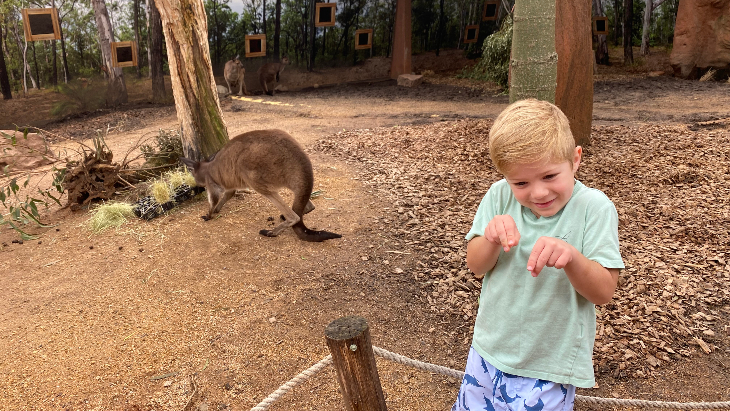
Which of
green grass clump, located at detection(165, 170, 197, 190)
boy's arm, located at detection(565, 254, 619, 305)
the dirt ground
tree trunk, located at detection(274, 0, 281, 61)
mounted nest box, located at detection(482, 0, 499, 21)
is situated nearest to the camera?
boy's arm, located at detection(565, 254, 619, 305)

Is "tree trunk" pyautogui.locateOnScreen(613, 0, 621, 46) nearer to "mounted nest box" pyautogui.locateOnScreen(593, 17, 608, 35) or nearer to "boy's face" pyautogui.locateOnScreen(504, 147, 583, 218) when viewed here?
"mounted nest box" pyautogui.locateOnScreen(593, 17, 608, 35)

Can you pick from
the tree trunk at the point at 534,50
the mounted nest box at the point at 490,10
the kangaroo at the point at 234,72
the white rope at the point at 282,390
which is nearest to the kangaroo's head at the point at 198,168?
the tree trunk at the point at 534,50

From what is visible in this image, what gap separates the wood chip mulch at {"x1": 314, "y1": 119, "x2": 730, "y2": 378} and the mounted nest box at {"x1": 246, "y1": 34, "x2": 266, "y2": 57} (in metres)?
7.60

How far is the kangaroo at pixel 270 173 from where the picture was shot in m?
4.62

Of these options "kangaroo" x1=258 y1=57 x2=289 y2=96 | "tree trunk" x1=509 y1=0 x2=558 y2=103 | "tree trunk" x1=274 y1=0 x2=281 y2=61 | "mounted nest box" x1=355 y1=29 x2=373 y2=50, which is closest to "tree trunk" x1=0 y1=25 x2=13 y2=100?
"kangaroo" x1=258 y1=57 x2=289 y2=96

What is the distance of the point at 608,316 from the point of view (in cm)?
328

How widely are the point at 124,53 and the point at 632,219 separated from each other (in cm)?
1123

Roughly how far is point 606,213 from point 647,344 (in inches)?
73.7

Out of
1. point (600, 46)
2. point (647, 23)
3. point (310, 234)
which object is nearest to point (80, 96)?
point (310, 234)

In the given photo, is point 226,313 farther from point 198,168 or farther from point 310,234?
point 198,168

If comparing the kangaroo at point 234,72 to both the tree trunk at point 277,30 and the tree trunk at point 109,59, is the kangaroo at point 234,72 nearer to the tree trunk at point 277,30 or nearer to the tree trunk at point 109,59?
the tree trunk at point 277,30

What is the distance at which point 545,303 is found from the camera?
173cm

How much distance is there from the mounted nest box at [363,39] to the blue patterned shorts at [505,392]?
14344 millimetres

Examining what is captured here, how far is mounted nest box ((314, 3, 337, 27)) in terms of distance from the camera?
1433 cm
